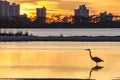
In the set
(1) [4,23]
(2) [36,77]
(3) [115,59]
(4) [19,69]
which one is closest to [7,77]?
(2) [36,77]

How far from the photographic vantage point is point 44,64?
20797 mm

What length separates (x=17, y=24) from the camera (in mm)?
130875

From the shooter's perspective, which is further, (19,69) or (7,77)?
(19,69)

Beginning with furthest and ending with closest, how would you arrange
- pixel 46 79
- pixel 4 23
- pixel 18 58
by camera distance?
pixel 4 23, pixel 18 58, pixel 46 79

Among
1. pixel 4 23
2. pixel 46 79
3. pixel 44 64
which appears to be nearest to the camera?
pixel 46 79

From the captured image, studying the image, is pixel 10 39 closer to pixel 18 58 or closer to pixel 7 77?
pixel 18 58

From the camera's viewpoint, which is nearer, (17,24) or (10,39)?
(10,39)

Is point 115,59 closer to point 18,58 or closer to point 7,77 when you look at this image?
point 18,58

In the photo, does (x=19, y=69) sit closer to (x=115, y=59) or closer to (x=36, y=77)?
(x=36, y=77)

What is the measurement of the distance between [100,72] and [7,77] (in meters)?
3.66

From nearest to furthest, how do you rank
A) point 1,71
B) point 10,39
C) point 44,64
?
1. point 1,71
2. point 44,64
3. point 10,39

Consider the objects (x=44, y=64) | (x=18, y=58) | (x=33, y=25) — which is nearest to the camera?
(x=44, y=64)

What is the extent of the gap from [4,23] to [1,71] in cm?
10726

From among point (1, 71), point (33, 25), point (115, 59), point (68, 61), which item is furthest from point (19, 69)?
point (33, 25)
